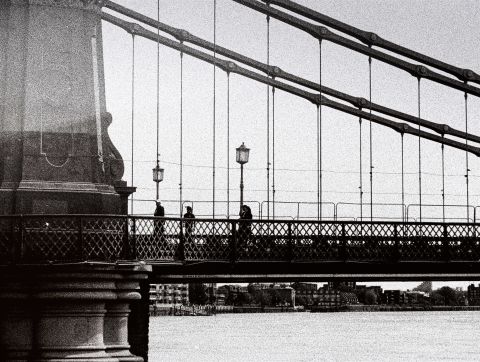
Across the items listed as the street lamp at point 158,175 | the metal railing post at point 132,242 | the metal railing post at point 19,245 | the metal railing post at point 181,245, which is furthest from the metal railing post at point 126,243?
the street lamp at point 158,175

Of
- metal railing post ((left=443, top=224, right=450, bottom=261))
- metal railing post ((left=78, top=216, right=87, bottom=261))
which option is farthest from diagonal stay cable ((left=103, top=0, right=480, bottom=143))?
metal railing post ((left=78, top=216, right=87, bottom=261))

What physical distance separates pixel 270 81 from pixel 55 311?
73.6 feet

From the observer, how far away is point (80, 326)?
31.2 m

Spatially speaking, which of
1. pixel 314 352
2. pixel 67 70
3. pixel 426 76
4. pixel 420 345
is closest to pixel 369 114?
pixel 426 76

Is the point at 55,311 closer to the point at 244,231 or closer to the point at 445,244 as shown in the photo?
the point at 244,231

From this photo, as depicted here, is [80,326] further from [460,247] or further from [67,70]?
[460,247]

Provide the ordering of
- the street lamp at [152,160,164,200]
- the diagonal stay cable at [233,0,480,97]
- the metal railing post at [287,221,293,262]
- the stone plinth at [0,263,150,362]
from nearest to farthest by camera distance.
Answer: the stone plinth at [0,263,150,362] → the metal railing post at [287,221,293,262] → the street lamp at [152,160,164,200] → the diagonal stay cable at [233,0,480,97]

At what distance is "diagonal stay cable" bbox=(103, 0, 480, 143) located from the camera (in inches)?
1962

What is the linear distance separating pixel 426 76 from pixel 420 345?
9398 cm

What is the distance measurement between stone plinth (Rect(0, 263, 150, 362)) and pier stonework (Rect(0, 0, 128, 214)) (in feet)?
7.79

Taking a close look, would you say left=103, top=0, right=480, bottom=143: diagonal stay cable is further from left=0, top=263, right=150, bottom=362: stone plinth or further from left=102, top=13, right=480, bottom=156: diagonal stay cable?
left=0, top=263, right=150, bottom=362: stone plinth

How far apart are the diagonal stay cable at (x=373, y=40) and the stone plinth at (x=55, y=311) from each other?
22.1m

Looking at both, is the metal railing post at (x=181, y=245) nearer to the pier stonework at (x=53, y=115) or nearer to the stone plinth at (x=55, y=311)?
the pier stonework at (x=53, y=115)

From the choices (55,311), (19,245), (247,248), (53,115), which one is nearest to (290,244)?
(247,248)
